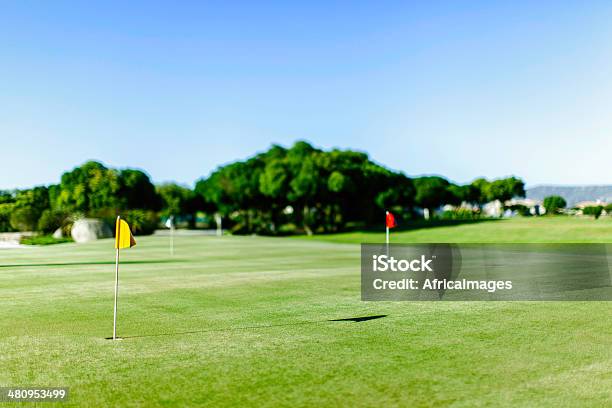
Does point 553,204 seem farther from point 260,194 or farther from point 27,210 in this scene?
point 27,210

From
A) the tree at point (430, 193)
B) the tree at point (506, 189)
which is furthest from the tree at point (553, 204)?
the tree at point (506, 189)

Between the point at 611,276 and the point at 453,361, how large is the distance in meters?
15.9

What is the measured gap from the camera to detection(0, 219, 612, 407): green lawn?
7.05 meters

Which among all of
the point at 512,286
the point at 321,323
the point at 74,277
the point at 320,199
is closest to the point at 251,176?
the point at 320,199

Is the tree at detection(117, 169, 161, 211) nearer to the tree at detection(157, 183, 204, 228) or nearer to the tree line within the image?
the tree line

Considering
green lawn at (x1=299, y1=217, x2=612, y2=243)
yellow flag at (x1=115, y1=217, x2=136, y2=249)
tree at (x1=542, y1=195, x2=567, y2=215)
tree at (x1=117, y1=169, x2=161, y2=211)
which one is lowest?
green lawn at (x1=299, y1=217, x2=612, y2=243)

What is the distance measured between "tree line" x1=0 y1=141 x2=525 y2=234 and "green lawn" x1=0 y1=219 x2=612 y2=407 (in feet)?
170

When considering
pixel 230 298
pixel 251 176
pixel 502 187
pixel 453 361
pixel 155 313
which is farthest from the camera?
pixel 502 187

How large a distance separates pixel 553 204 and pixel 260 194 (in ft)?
120

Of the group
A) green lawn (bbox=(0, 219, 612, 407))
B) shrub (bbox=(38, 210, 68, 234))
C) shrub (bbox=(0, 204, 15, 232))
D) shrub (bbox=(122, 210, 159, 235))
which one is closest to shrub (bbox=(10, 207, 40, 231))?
shrub (bbox=(0, 204, 15, 232))

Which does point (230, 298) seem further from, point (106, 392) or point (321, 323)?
point (106, 392)

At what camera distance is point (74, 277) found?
21609mm

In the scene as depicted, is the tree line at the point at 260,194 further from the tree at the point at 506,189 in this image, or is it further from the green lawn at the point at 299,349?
the green lawn at the point at 299,349

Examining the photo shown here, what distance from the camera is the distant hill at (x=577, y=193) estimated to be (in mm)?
52312
